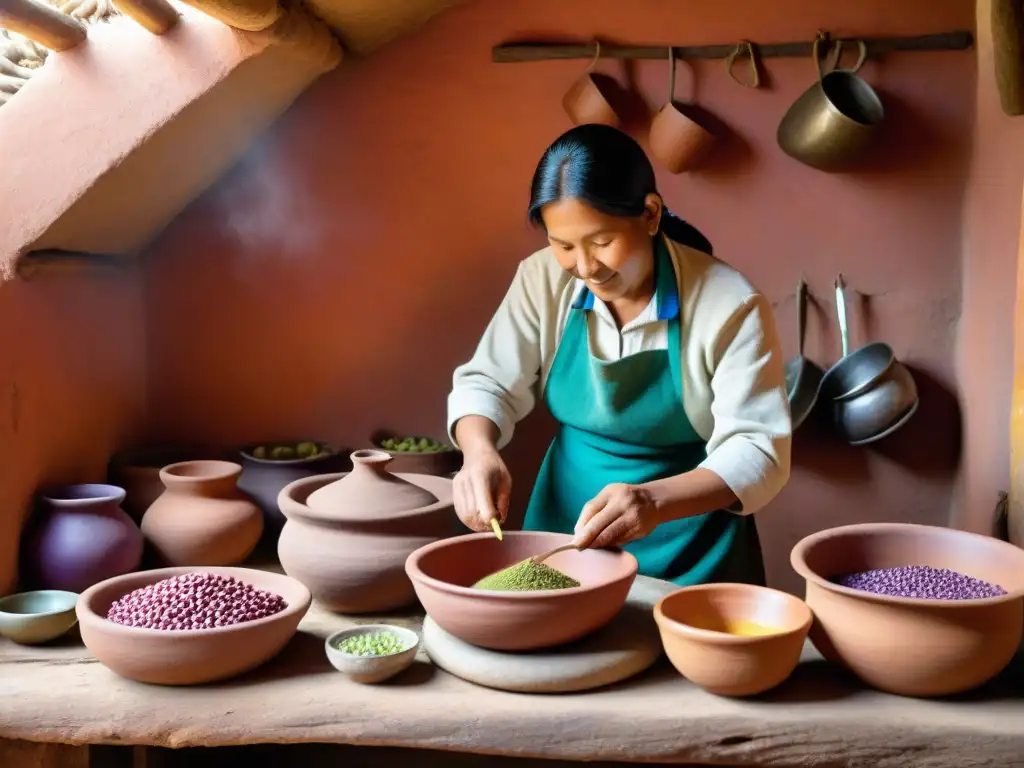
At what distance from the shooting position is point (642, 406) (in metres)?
2.03

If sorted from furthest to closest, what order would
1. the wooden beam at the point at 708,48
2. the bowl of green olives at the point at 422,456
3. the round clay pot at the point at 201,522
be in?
the wooden beam at the point at 708,48
the bowl of green olives at the point at 422,456
the round clay pot at the point at 201,522

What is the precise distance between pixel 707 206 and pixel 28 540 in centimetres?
202

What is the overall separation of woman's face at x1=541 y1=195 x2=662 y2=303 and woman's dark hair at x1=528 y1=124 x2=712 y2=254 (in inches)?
0.7

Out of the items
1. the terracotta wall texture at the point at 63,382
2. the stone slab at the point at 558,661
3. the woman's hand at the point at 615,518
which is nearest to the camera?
the stone slab at the point at 558,661

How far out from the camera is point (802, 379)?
9.19 ft

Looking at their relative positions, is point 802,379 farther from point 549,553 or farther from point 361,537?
point 361,537

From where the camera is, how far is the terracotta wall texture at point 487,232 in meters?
2.77

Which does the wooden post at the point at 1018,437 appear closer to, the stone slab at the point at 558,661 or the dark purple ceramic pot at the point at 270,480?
the stone slab at the point at 558,661

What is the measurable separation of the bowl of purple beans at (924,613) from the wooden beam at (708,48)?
166 centimetres

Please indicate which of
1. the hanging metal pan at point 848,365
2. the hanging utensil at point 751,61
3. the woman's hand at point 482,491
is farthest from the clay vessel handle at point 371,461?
the hanging utensil at point 751,61

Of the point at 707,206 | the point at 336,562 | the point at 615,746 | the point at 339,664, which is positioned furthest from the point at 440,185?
the point at 615,746

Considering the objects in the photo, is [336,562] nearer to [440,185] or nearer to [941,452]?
[440,185]

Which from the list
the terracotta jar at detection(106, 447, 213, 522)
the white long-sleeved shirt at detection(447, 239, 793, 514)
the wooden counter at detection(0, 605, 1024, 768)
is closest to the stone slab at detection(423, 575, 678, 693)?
the wooden counter at detection(0, 605, 1024, 768)

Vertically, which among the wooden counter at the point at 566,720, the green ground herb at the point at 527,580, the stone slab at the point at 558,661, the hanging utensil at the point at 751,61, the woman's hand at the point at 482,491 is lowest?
the wooden counter at the point at 566,720
